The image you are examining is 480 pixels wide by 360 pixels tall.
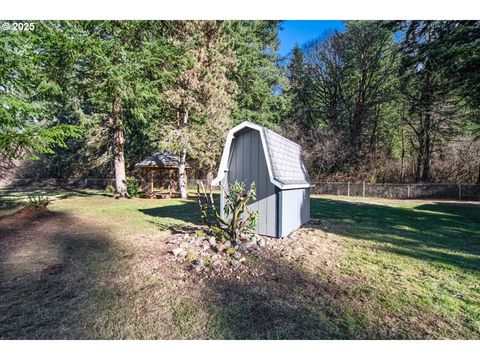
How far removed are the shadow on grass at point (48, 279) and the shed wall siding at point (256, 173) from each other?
3.50 metres

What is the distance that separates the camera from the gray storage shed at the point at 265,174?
231 inches

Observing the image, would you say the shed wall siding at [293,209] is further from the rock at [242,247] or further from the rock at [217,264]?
the rock at [217,264]

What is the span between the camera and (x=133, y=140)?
23.1m

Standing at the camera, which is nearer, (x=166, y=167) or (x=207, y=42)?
(x=207, y=42)

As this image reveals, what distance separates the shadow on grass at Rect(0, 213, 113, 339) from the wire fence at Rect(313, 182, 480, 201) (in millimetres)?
19134

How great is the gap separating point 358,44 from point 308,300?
25.6 metres

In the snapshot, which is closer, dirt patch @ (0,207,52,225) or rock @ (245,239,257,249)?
rock @ (245,239,257,249)

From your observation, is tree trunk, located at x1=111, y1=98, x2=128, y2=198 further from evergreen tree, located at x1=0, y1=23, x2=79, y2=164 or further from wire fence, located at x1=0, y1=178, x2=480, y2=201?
wire fence, located at x1=0, y1=178, x2=480, y2=201

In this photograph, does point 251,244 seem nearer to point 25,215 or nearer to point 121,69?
point 25,215

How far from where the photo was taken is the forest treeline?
24.4 feet

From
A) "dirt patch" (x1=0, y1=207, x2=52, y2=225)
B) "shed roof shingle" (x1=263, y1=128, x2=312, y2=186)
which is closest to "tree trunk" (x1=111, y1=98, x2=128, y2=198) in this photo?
"dirt patch" (x1=0, y1=207, x2=52, y2=225)
